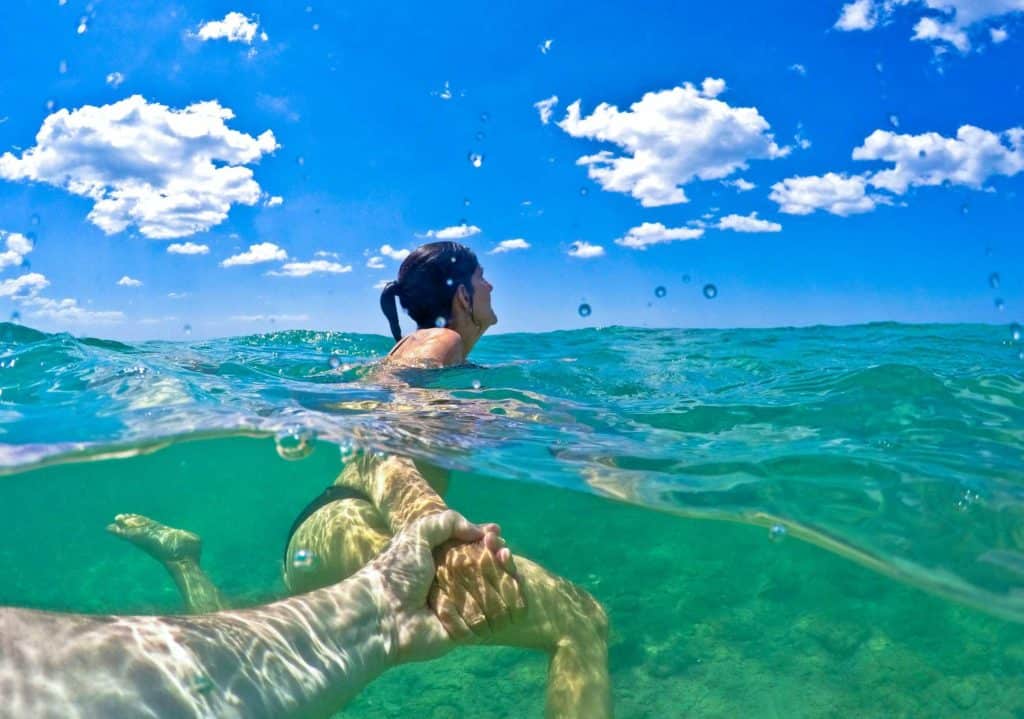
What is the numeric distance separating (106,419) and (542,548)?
511cm

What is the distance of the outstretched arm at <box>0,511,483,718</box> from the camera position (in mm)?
1822

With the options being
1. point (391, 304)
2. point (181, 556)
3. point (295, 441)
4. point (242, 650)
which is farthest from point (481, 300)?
point (242, 650)

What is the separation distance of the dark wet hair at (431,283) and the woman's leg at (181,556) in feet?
10.5

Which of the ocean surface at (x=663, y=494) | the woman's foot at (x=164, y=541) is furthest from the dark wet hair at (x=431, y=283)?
the woman's foot at (x=164, y=541)

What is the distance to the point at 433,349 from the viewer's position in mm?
7023

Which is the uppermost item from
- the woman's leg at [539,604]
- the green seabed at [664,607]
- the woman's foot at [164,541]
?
the woman's leg at [539,604]

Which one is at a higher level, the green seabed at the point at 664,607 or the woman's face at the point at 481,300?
the woman's face at the point at 481,300

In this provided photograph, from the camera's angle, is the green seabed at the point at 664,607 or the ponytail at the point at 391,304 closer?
the green seabed at the point at 664,607

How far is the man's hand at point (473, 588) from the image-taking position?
296 centimetres

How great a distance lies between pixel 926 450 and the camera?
19.5 ft

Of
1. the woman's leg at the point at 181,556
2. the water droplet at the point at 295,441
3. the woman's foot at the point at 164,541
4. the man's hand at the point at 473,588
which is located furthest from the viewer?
the woman's foot at the point at 164,541

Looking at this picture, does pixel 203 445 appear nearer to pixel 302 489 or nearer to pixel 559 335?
pixel 302 489

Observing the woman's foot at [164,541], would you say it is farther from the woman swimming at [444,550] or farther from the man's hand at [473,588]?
the man's hand at [473,588]

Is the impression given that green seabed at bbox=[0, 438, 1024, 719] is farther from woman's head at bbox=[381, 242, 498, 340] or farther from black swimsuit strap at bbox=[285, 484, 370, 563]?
woman's head at bbox=[381, 242, 498, 340]
